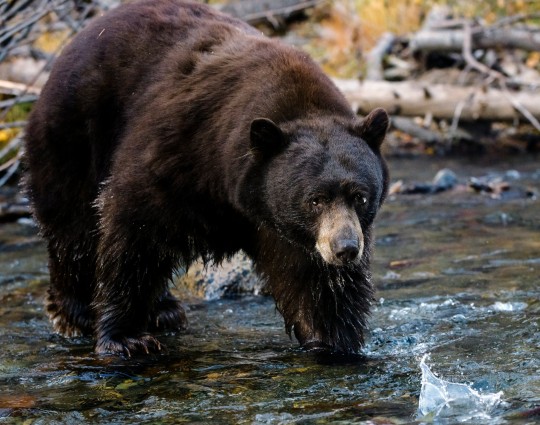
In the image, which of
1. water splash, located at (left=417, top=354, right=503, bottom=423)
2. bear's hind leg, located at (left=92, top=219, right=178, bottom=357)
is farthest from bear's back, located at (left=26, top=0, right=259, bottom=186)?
water splash, located at (left=417, top=354, right=503, bottom=423)

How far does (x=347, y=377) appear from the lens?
5.35m

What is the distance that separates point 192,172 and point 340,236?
1.12m

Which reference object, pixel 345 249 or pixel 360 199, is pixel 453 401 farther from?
pixel 360 199

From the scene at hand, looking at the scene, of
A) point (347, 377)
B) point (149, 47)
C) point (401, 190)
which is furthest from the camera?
point (401, 190)

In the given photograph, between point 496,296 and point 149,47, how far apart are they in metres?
2.97

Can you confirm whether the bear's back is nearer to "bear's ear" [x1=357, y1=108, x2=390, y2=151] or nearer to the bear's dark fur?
the bear's dark fur

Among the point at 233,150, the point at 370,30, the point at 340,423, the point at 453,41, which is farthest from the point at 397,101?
the point at 340,423

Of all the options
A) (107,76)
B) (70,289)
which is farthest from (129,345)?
(107,76)

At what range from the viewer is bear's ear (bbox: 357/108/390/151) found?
5316 mm

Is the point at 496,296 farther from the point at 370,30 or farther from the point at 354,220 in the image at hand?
the point at 370,30

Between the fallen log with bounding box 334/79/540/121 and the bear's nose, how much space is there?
352 inches

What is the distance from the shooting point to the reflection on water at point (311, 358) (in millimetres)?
4789

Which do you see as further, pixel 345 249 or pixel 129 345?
pixel 129 345

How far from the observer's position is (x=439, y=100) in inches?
549
